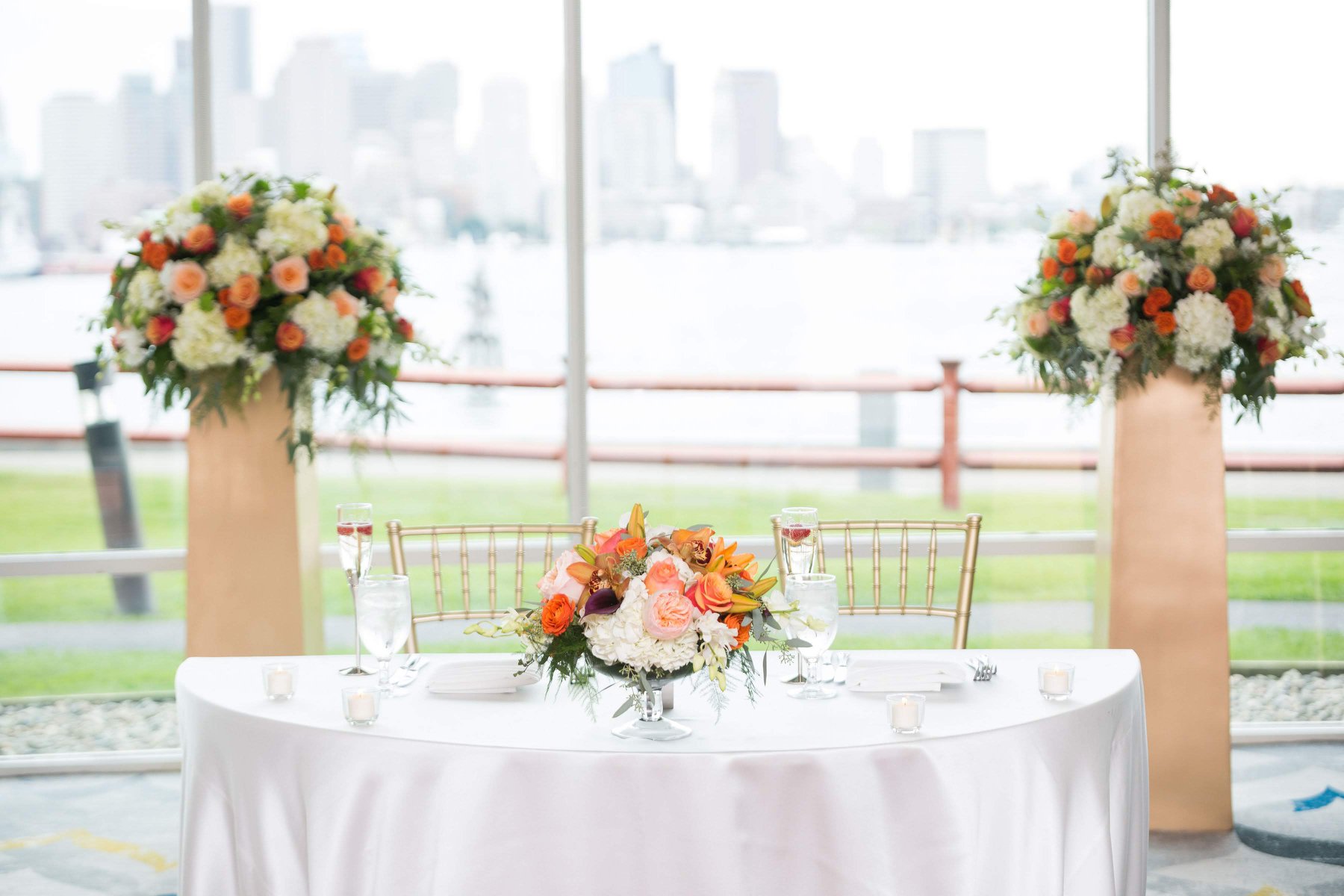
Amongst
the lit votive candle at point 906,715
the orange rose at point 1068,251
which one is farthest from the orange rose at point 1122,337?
the lit votive candle at point 906,715

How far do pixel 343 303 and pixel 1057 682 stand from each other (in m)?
2.05

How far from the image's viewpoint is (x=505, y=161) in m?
4.18

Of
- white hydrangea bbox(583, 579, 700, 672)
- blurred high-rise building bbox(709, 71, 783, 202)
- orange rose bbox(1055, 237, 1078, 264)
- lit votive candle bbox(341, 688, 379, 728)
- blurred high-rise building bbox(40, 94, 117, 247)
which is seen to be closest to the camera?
white hydrangea bbox(583, 579, 700, 672)

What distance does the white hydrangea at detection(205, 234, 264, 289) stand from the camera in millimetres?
3271

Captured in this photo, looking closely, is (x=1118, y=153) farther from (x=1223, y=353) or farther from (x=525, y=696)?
(x=525, y=696)

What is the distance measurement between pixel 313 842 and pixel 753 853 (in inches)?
27.3

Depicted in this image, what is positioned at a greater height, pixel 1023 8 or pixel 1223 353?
pixel 1023 8

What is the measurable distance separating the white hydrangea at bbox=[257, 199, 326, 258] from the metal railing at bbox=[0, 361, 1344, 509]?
3.07 feet

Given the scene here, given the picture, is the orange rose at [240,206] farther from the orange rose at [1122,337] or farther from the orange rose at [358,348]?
the orange rose at [1122,337]

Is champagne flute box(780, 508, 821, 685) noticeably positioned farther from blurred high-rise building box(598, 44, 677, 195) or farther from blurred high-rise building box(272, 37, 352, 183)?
blurred high-rise building box(272, 37, 352, 183)

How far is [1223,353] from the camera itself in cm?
336

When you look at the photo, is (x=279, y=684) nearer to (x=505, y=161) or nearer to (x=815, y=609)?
(x=815, y=609)

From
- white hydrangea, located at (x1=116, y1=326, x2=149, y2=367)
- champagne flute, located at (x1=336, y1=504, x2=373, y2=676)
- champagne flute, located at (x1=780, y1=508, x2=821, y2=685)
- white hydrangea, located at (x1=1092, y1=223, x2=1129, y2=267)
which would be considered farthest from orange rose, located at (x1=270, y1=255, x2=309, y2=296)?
white hydrangea, located at (x1=1092, y1=223, x2=1129, y2=267)

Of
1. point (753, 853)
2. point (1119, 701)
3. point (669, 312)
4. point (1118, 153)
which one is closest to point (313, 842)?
point (753, 853)
